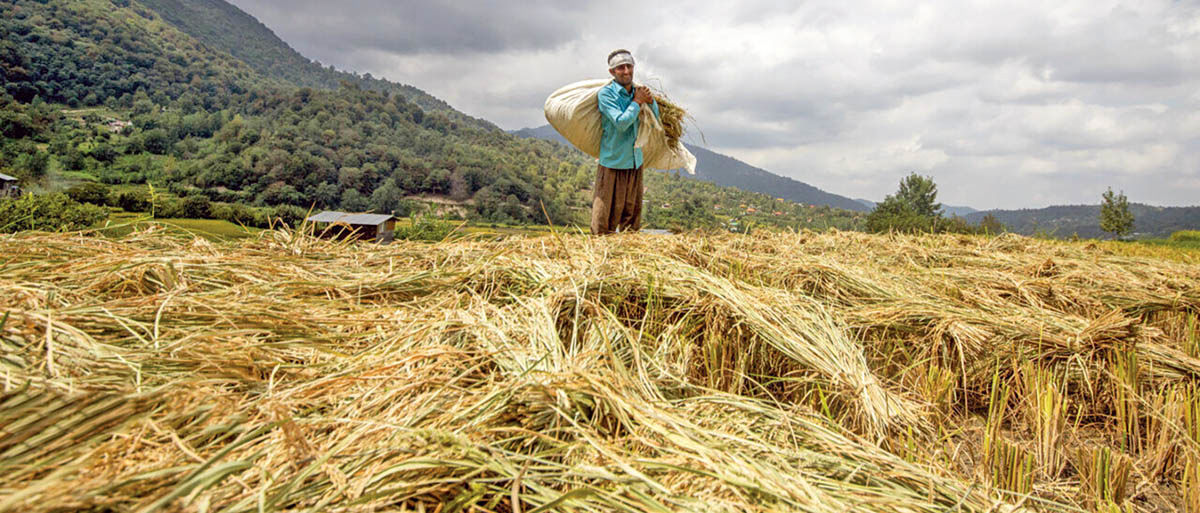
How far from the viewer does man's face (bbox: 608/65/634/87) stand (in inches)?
176

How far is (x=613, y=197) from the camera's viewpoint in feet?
15.8

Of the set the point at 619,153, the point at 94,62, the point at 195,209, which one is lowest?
the point at 195,209

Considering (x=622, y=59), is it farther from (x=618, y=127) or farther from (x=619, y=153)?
(x=619, y=153)

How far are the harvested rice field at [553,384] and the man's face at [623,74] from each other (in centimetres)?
258

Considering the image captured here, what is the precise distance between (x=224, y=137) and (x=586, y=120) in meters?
83.5

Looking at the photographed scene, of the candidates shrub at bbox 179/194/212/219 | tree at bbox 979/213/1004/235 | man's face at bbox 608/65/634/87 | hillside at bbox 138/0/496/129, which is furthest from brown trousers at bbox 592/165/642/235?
hillside at bbox 138/0/496/129

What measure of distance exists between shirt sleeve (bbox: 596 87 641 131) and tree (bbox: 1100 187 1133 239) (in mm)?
38143

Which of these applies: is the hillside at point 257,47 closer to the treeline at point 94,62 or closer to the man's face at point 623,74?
the treeline at point 94,62

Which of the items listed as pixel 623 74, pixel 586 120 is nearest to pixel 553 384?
pixel 623 74

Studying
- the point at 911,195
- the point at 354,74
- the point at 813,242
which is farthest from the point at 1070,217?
the point at 354,74

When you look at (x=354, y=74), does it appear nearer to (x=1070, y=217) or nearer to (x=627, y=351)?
(x=627, y=351)

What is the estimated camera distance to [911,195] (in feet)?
170

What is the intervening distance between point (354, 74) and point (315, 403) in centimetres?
18882

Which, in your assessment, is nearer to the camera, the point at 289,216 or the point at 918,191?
the point at 289,216
